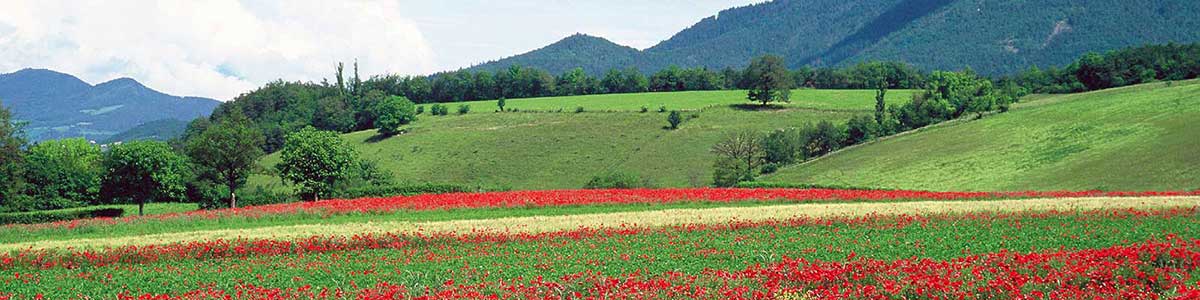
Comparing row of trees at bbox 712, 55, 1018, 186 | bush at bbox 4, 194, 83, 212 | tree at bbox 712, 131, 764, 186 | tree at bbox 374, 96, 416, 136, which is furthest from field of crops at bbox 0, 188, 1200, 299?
tree at bbox 374, 96, 416, 136

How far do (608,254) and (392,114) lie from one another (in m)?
100

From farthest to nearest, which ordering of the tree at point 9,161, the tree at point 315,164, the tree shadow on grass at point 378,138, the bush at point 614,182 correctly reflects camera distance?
the tree shadow on grass at point 378,138, the bush at point 614,182, the tree at point 9,161, the tree at point 315,164

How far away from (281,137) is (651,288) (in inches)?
5115

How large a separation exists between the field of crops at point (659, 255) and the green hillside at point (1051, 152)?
1989 centimetres

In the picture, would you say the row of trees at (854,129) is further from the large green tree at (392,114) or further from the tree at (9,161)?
the tree at (9,161)

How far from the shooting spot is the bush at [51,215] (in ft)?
162

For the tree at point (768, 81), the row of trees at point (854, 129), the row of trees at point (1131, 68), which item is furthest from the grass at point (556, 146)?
the row of trees at point (1131, 68)

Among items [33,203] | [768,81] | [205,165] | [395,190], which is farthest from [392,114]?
[395,190]

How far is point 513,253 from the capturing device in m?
23.7

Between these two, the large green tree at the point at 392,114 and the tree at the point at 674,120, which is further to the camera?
the large green tree at the point at 392,114

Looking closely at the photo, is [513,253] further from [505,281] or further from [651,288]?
[651,288]

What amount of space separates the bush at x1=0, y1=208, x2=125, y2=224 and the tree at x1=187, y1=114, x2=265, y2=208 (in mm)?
9159

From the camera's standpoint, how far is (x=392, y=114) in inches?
4678

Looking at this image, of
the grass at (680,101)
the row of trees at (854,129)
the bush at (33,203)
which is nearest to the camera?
the bush at (33,203)
